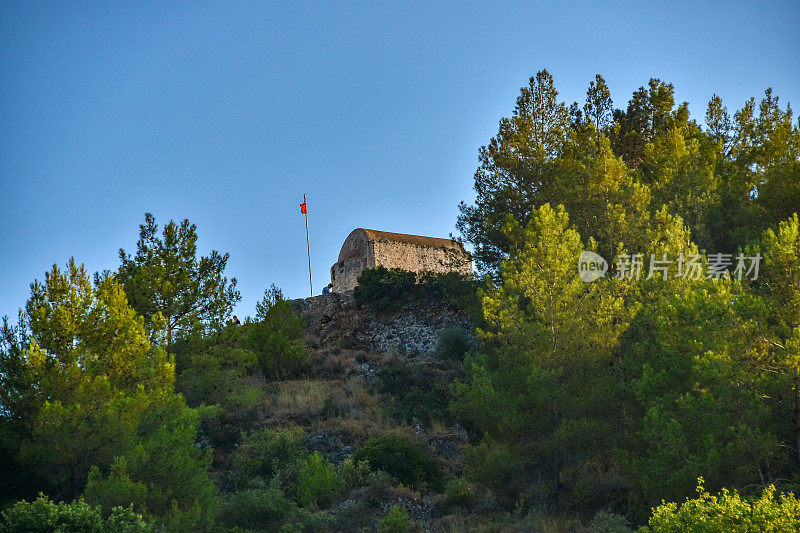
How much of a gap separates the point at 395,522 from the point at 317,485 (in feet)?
10.5

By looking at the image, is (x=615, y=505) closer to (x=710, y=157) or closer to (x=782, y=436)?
(x=782, y=436)

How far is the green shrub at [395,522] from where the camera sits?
16.2 meters

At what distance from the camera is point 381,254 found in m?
44.9

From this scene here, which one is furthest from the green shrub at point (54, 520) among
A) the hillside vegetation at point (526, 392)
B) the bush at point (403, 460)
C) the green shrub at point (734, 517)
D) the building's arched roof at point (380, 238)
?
the building's arched roof at point (380, 238)

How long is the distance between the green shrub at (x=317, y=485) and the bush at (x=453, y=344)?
1324cm

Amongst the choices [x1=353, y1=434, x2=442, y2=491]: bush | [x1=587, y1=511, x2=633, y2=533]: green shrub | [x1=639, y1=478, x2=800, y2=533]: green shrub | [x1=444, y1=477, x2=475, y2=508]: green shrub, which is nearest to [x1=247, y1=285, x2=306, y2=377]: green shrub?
[x1=353, y1=434, x2=442, y2=491]: bush

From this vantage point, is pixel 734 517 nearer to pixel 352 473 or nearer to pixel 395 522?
pixel 395 522

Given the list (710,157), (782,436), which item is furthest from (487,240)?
(782,436)

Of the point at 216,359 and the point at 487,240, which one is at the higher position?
the point at 487,240

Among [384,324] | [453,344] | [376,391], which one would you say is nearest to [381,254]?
[384,324]

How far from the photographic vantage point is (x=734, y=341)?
552 inches

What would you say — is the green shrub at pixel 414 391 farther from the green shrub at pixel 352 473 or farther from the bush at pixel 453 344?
the green shrub at pixel 352 473

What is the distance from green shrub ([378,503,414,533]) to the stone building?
2807 cm

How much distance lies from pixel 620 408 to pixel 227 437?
48.3 feet
